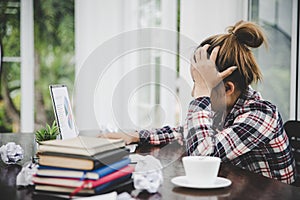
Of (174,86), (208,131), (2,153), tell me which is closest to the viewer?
(2,153)

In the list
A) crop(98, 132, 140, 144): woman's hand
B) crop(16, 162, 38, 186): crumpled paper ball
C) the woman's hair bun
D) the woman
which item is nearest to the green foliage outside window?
crop(98, 132, 140, 144): woman's hand

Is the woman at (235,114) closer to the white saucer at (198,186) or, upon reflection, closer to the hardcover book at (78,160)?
the white saucer at (198,186)

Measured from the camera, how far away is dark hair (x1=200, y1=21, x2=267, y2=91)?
182 centimetres

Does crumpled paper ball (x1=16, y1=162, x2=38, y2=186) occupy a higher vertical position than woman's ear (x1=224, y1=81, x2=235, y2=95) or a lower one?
lower

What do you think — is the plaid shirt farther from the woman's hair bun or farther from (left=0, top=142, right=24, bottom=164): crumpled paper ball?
(left=0, top=142, right=24, bottom=164): crumpled paper ball

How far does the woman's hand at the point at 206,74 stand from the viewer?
1.82 metres

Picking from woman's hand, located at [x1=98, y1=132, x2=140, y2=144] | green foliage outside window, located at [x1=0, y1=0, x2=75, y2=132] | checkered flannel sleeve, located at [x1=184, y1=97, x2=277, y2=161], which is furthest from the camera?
green foliage outside window, located at [x1=0, y1=0, x2=75, y2=132]

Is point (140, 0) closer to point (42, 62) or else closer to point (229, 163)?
point (42, 62)

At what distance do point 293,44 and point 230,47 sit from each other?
1.40 meters

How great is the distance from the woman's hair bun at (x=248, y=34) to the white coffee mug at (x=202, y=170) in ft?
2.40

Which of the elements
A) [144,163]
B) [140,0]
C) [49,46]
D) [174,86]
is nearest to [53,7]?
[49,46]

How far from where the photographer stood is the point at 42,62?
4.27 metres

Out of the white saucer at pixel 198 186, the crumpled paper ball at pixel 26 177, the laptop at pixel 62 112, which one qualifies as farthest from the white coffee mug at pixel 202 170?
the laptop at pixel 62 112

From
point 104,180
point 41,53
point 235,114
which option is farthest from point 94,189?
point 41,53
